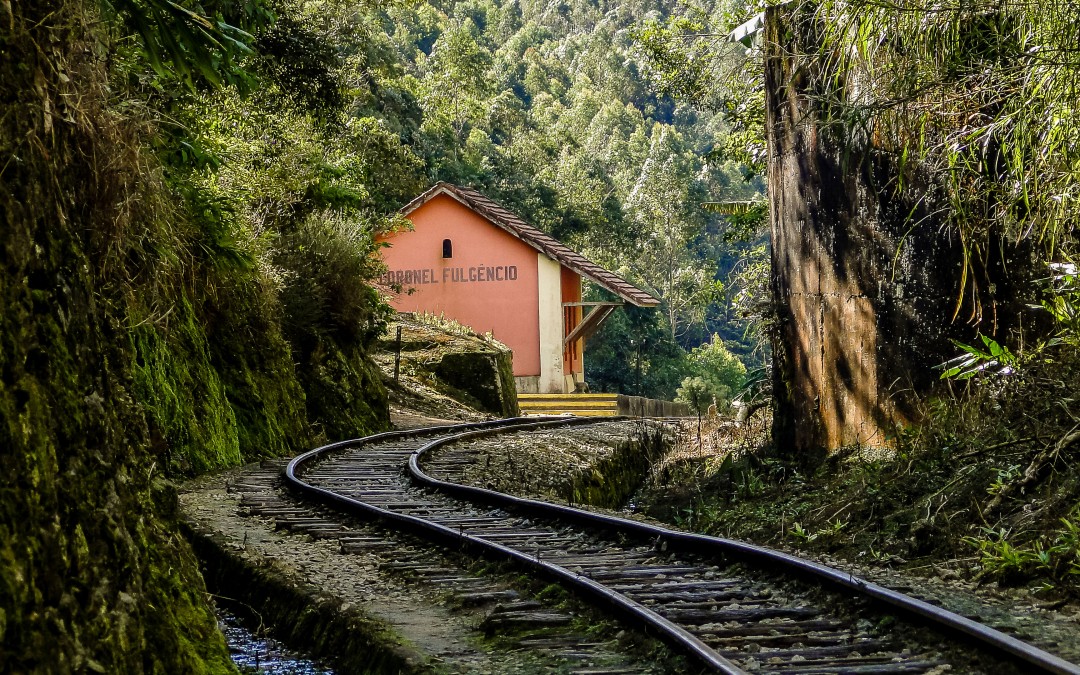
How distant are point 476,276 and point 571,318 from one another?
3.97 metres

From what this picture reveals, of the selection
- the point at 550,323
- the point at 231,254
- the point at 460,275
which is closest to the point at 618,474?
the point at 231,254

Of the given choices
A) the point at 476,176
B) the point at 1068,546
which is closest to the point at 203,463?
the point at 1068,546

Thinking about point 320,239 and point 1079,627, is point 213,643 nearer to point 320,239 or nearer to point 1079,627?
point 1079,627

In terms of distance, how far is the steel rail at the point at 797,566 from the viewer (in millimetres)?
4477

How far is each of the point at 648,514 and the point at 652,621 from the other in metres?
6.94

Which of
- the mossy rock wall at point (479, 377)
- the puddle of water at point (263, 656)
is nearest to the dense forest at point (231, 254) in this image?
the puddle of water at point (263, 656)

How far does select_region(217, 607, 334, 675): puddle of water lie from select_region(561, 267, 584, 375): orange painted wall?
111 feet

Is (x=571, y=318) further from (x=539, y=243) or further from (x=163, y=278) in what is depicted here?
(x=163, y=278)

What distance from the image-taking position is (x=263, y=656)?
241 inches

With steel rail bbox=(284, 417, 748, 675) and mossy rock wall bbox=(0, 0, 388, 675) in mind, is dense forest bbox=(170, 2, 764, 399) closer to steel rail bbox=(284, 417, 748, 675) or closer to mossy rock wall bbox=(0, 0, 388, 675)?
steel rail bbox=(284, 417, 748, 675)

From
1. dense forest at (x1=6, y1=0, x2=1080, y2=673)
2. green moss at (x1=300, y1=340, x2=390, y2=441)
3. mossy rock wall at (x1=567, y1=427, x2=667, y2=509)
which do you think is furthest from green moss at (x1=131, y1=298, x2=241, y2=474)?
mossy rock wall at (x1=567, y1=427, x2=667, y2=509)

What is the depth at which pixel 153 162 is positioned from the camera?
864 cm

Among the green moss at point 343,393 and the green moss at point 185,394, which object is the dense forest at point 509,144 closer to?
the green moss at point 185,394

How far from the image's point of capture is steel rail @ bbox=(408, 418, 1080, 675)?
4.48 metres
